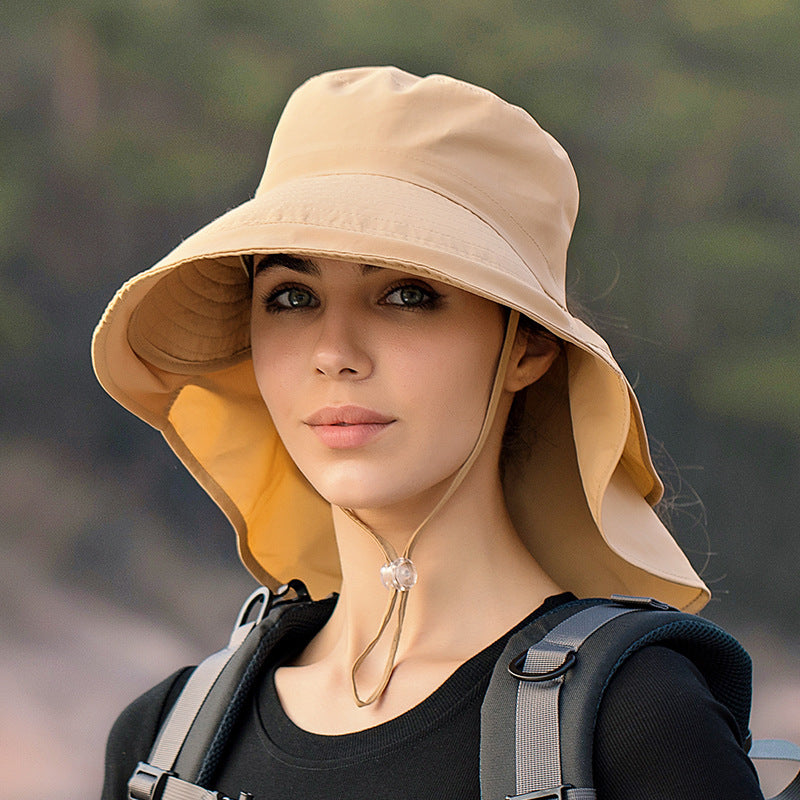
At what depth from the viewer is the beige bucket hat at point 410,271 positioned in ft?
3.70

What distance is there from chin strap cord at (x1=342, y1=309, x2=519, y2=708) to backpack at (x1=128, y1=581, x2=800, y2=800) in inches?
6.3

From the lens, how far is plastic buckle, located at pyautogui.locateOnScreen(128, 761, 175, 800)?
4.13ft

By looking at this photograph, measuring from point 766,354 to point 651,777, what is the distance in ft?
4.71

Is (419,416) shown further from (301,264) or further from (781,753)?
(781,753)

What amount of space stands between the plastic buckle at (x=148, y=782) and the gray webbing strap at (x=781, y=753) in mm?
662

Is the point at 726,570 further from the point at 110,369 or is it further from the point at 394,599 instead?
the point at 110,369

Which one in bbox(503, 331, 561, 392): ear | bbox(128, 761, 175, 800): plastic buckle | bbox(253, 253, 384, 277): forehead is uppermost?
bbox(253, 253, 384, 277): forehead

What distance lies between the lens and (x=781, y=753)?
1231 millimetres

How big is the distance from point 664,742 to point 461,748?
0.73 feet

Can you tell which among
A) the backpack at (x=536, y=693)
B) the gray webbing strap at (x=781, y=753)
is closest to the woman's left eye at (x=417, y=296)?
the backpack at (x=536, y=693)

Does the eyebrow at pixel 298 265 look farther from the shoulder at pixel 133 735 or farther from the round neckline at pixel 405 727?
the shoulder at pixel 133 735

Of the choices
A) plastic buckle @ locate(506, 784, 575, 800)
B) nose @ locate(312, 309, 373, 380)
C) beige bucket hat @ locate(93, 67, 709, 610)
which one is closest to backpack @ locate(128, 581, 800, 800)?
plastic buckle @ locate(506, 784, 575, 800)

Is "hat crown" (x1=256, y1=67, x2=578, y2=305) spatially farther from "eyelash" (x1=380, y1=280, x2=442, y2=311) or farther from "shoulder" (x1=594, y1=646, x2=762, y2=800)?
"shoulder" (x1=594, y1=646, x2=762, y2=800)

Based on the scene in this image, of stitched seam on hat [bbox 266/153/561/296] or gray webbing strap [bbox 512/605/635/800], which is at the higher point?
stitched seam on hat [bbox 266/153/561/296]
